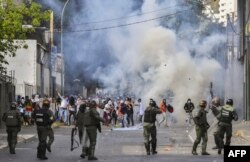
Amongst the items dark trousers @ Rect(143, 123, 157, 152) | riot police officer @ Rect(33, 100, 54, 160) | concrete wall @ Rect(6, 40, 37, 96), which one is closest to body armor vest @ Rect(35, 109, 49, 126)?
riot police officer @ Rect(33, 100, 54, 160)

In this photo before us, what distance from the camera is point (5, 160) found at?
2006 cm

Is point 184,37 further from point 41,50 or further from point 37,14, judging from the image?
point 37,14

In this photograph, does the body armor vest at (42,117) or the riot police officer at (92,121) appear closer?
the riot police officer at (92,121)

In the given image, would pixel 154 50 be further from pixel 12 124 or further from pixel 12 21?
pixel 12 124

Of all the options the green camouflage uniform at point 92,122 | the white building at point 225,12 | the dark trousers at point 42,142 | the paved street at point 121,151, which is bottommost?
the paved street at point 121,151

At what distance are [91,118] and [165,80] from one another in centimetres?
3183

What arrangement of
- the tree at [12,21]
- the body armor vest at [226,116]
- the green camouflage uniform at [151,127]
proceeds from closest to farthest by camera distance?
the body armor vest at [226,116], the green camouflage uniform at [151,127], the tree at [12,21]

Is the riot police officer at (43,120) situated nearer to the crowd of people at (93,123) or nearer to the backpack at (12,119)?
the crowd of people at (93,123)

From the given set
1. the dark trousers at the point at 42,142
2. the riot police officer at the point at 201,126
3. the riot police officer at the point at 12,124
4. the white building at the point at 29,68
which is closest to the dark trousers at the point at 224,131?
the riot police officer at the point at 201,126

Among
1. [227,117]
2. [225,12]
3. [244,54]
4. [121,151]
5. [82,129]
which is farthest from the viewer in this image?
[225,12]

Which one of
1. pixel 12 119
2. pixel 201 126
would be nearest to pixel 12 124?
pixel 12 119

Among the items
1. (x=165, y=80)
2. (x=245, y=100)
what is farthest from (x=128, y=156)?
(x=165, y=80)

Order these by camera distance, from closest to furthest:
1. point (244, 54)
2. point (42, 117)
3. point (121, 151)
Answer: point (42, 117), point (121, 151), point (244, 54)

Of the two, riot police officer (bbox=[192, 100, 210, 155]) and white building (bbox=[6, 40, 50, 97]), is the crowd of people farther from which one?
white building (bbox=[6, 40, 50, 97])
